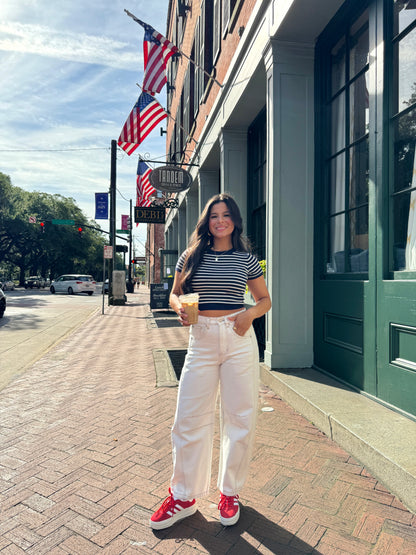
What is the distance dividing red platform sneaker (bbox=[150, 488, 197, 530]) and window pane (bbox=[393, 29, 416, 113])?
11.2 ft

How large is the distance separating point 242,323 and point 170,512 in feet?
3.67

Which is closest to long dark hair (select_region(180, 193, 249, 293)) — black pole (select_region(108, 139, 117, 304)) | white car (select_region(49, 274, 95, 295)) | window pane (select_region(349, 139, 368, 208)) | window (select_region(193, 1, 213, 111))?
window pane (select_region(349, 139, 368, 208))

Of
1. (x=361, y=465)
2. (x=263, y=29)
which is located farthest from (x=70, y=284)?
(x=361, y=465)

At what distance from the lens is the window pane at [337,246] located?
453cm

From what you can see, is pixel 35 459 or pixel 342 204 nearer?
pixel 35 459

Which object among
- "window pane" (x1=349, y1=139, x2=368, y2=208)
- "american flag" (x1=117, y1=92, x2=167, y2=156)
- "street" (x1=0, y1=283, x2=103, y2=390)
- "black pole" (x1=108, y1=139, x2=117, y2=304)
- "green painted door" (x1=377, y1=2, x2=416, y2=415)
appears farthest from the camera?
"black pole" (x1=108, y1=139, x2=117, y2=304)

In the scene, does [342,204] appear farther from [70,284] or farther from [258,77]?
[70,284]

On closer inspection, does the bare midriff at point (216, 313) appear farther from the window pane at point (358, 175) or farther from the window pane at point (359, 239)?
the window pane at point (358, 175)

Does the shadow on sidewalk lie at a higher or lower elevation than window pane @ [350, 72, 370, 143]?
lower

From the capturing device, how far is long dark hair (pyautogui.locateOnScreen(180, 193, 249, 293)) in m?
2.42

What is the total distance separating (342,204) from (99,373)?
399 cm

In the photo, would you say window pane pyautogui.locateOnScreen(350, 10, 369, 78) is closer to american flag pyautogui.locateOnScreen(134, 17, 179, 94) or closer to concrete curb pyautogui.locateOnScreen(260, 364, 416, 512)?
concrete curb pyautogui.locateOnScreen(260, 364, 416, 512)

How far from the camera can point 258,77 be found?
19.6 feet

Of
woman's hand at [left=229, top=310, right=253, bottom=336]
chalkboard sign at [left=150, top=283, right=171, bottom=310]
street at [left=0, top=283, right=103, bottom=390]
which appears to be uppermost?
woman's hand at [left=229, top=310, right=253, bottom=336]
